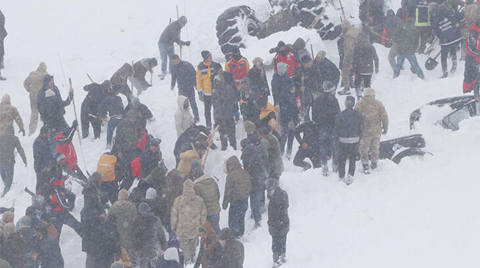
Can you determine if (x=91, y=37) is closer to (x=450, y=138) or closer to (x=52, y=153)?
(x=52, y=153)

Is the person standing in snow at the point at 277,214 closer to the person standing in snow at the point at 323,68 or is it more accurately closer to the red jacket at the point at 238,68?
the person standing in snow at the point at 323,68

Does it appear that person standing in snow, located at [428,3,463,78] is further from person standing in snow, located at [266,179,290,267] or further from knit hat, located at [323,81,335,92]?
person standing in snow, located at [266,179,290,267]

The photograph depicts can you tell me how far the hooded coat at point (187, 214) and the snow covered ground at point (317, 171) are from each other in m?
1.04

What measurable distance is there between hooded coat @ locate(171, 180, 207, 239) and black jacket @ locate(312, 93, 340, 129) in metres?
2.93

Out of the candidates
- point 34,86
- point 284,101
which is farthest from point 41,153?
point 284,101

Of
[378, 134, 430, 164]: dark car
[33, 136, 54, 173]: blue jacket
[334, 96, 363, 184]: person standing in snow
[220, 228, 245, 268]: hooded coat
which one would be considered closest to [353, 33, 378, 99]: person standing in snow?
[378, 134, 430, 164]: dark car

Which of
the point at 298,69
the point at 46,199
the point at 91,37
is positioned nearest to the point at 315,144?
the point at 298,69

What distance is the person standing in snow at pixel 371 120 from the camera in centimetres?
1266

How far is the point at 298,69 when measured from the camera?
48.8ft

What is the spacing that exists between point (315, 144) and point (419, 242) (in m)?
3.44

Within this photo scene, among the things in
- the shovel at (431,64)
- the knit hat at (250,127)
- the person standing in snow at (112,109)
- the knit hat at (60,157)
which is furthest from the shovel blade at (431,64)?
the knit hat at (60,157)

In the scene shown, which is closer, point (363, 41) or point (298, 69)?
point (298, 69)

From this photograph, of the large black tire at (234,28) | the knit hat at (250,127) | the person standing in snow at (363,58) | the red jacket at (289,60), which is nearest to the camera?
the knit hat at (250,127)

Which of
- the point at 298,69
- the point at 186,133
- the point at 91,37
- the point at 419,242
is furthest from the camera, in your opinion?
the point at 91,37
